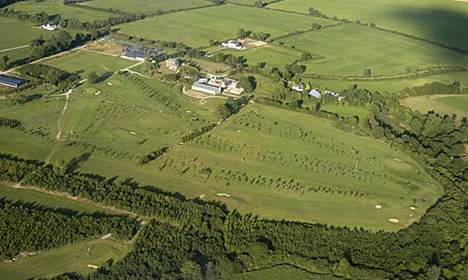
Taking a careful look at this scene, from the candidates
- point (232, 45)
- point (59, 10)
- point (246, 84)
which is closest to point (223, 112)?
point (246, 84)

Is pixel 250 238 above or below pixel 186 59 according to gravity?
below

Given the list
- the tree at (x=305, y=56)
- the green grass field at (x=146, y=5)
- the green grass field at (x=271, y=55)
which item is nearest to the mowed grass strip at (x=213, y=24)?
the green grass field at (x=146, y=5)

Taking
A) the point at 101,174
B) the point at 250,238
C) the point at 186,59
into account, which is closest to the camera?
the point at 250,238

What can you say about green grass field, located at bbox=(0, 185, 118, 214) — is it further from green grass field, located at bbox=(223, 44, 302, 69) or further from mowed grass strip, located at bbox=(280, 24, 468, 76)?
mowed grass strip, located at bbox=(280, 24, 468, 76)

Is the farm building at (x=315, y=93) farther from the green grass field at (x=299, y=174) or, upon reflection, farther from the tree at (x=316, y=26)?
the tree at (x=316, y=26)

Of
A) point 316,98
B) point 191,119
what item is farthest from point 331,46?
point 191,119

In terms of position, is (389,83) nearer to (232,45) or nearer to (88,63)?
(232,45)

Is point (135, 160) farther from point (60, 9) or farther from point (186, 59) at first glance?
point (60, 9)
